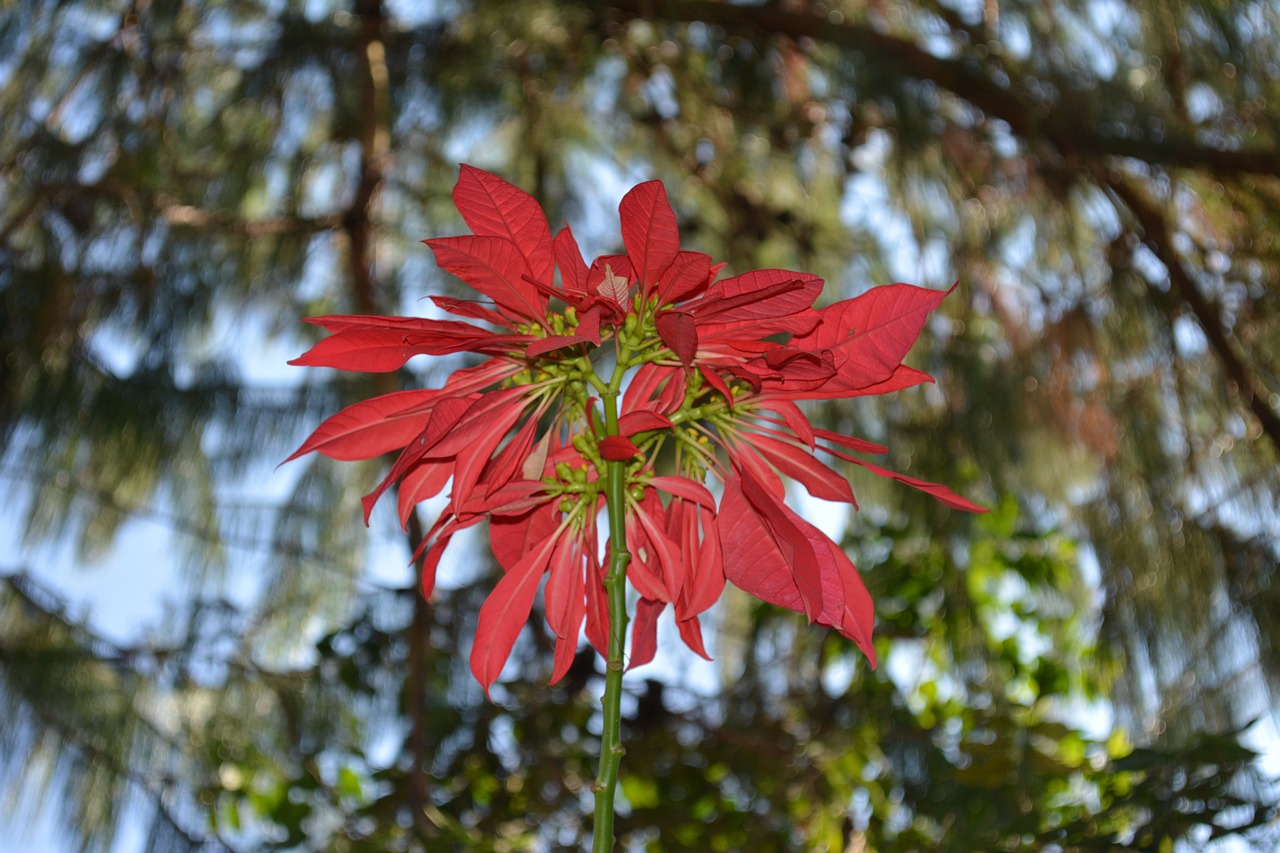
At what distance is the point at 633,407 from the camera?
0.54 metres

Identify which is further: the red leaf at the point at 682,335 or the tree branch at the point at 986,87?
the tree branch at the point at 986,87

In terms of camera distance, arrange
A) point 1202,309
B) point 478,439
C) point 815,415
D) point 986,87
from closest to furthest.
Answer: point 478,439 → point 1202,309 → point 986,87 → point 815,415

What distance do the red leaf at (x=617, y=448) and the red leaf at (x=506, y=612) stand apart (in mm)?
91

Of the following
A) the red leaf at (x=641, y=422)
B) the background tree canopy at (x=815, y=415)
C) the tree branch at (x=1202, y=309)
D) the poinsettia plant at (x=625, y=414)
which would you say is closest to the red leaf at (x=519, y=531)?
the poinsettia plant at (x=625, y=414)

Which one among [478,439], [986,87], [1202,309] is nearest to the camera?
[478,439]

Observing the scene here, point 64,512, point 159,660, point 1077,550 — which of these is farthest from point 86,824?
point 1077,550

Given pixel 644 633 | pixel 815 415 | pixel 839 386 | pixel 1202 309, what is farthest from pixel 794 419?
pixel 815 415

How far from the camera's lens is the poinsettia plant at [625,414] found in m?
0.46

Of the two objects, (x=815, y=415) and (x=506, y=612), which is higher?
(x=815, y=415)

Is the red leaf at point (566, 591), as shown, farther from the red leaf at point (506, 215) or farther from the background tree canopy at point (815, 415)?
the background tree canopy at point (815, 415)

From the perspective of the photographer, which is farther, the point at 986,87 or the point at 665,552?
the point at 986,87

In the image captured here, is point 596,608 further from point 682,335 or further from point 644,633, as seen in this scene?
point 682,335

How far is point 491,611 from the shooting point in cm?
51

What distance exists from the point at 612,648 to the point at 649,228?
6.7 inches
